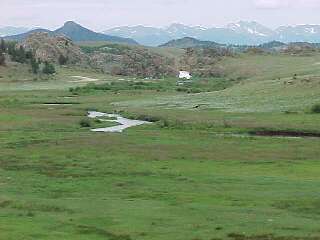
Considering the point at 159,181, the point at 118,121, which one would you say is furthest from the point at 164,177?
the point at 118,121

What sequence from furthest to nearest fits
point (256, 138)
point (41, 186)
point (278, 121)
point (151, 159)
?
point (278, 121) < point (256, 138) < point (151, 159) < point (41, 186)

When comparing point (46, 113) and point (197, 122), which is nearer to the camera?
point (197, 122)

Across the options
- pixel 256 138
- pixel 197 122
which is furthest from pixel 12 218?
pixel 197 122

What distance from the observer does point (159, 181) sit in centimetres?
4853

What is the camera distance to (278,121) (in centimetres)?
9544

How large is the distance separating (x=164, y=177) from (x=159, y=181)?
2.44 m

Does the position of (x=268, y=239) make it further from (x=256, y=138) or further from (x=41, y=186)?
(x=256, y=138)

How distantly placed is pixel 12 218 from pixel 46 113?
8333 cm

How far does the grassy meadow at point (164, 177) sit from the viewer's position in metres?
32.6

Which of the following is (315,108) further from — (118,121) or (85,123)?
(85,123)

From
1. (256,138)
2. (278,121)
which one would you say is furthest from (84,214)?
(278,121)

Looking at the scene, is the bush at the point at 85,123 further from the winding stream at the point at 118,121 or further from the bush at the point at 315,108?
the bush at the point at 315,108

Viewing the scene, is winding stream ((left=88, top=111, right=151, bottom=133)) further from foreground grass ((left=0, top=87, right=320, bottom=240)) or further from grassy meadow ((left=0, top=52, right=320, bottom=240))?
foreground grass ((left=0, top=87, right=320, bottom=240))

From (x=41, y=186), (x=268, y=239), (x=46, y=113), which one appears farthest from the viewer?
(x=46, y=113)
